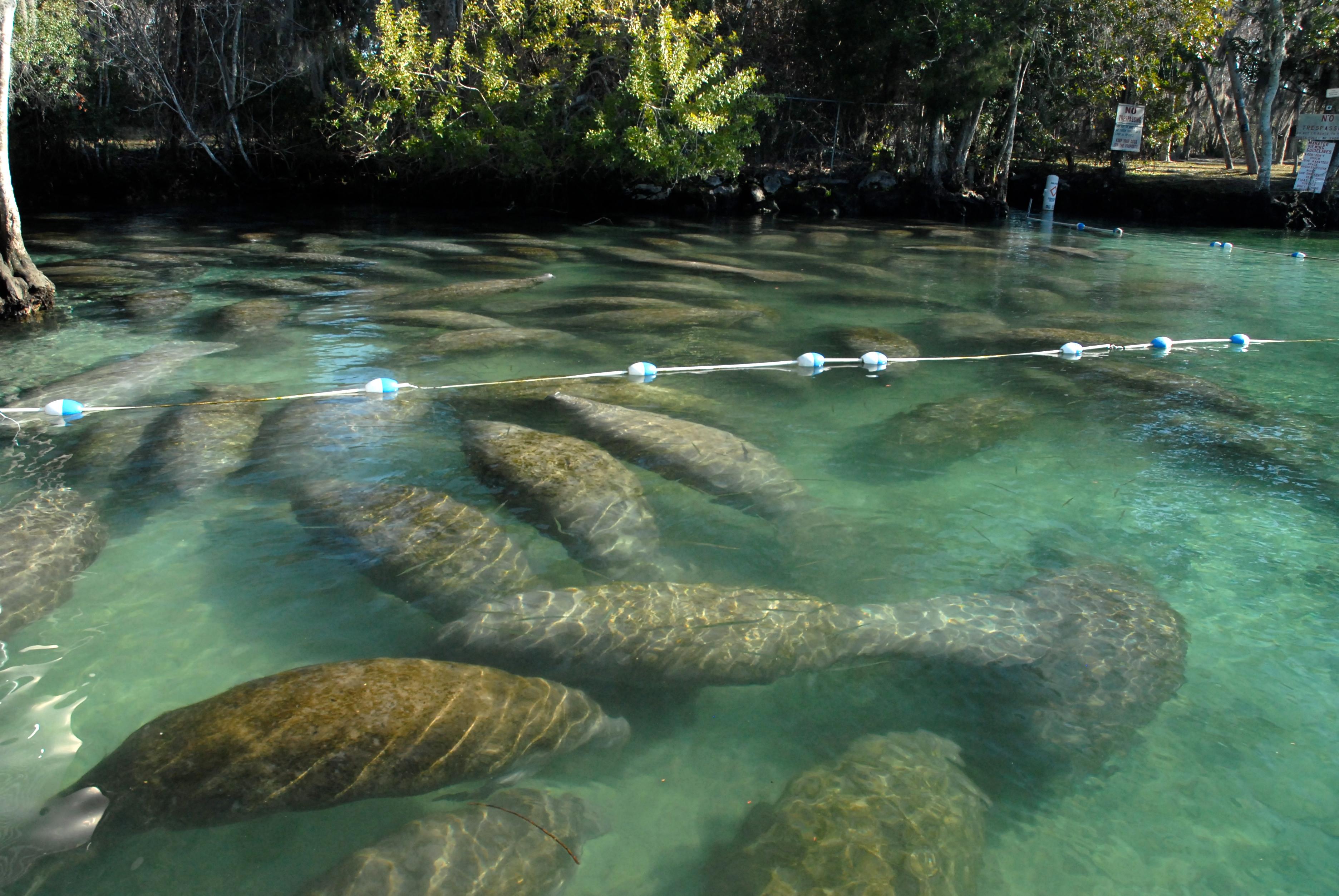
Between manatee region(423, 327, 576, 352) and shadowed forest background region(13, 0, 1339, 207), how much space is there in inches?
403

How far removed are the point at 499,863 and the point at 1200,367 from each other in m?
8.67

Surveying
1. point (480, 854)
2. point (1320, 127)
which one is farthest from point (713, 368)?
point (1320, 127)

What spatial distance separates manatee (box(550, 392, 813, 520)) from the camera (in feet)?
17.9

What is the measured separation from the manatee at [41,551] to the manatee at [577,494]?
2089mm

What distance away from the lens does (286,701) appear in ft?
9.81

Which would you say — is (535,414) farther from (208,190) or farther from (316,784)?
(208,190)

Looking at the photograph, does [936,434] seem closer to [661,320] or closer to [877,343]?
[877,343]

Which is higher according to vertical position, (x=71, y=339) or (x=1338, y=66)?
(x=1338, y=66)

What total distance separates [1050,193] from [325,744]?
25836 mm

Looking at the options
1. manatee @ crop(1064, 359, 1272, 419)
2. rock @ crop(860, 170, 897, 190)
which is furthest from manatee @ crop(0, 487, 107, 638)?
rock @ crop(860, 170, 897, 190)

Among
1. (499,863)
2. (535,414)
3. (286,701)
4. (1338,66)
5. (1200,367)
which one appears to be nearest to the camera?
(499,863)

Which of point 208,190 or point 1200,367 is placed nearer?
point 1200,367

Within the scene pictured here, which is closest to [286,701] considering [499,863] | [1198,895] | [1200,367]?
[499,863]

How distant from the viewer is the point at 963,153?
77.4 feet
